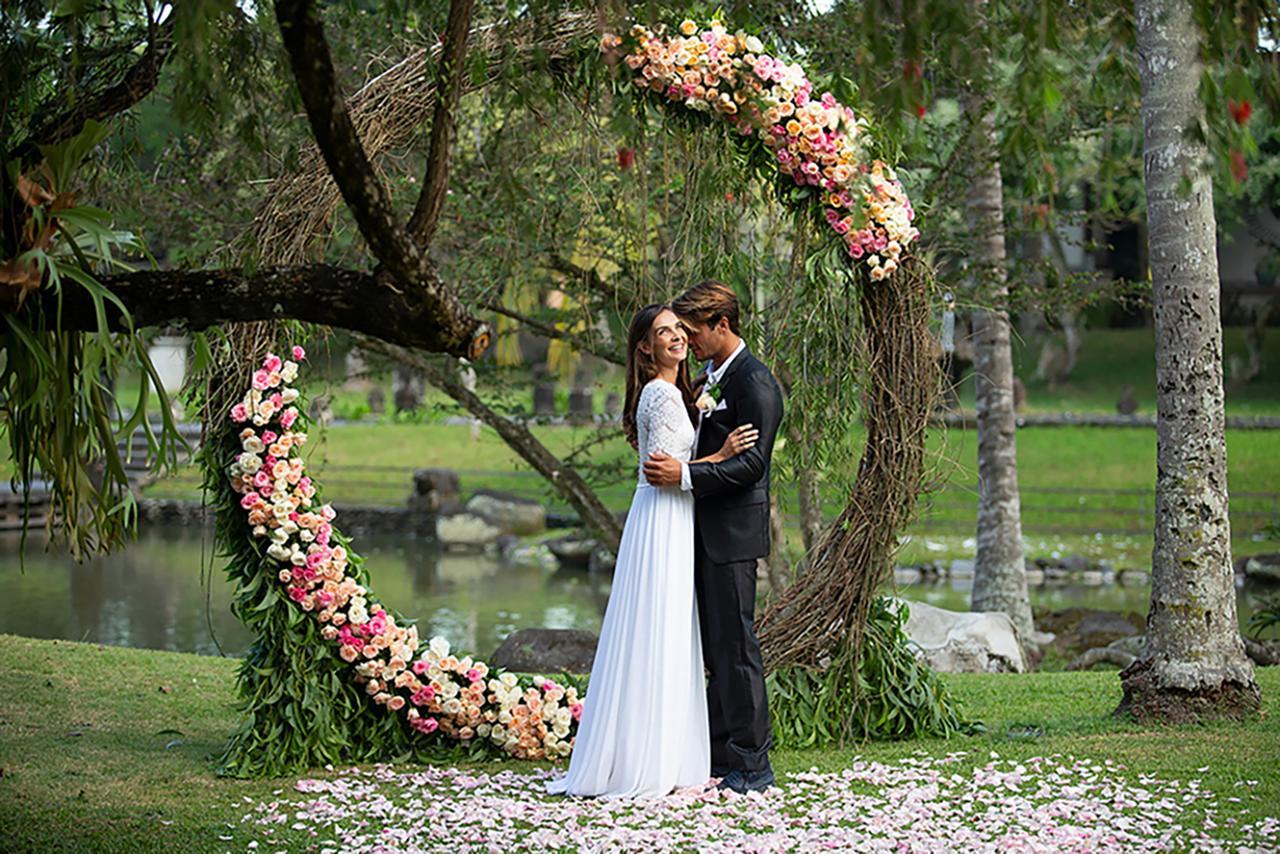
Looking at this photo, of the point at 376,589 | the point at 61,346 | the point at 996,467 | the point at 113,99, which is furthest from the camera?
the point at 376,589

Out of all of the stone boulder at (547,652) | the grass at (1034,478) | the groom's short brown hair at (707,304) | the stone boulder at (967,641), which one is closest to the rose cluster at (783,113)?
the groom's short brown hair at (707,304)

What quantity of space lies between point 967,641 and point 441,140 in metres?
6.82

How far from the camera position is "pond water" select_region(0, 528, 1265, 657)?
13.9 m

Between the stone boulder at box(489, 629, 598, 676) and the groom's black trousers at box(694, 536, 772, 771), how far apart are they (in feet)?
10.9

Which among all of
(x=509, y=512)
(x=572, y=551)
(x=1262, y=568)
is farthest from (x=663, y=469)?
(x=509, y=512)

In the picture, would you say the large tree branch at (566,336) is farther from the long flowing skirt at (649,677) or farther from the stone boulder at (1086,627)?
the stone boulder at (1086,627)

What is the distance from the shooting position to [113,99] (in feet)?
17.6

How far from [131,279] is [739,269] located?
4507 millimetres

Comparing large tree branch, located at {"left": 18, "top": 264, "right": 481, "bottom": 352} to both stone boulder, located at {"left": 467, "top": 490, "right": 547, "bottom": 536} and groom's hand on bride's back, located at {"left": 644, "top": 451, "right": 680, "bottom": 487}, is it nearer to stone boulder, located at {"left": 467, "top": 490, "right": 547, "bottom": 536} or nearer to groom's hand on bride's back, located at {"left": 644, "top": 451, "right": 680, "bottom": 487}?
groom's hand on bride's back, located at {"left": 644, "top": 451, "right": 680, "bottom": 487}

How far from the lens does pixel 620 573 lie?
5824 mm

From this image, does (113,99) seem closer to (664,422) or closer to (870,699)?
(664,422)

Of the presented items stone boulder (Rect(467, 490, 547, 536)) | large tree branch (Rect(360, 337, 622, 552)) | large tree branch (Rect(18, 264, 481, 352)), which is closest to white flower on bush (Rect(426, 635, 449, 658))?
large tree branch (Rect(18, 264, 481, 352))

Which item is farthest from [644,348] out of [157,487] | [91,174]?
[157,487]

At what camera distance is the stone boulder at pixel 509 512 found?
2098 cm
